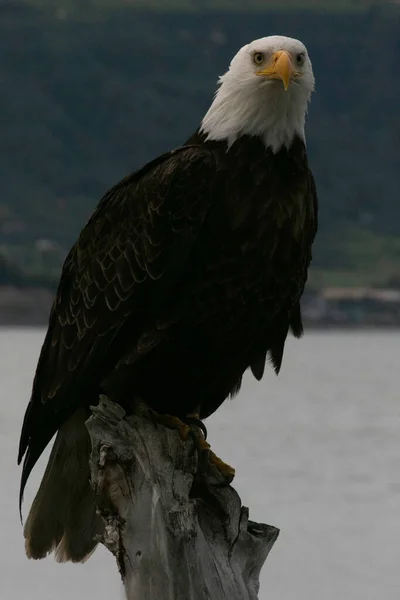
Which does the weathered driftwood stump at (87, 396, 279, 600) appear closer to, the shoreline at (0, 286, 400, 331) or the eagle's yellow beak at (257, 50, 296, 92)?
the eagle's yellow beak at (257, 50, 296, 92)

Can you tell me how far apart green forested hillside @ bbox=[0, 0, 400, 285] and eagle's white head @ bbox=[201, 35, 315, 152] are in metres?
73.5

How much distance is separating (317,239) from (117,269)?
65675 mm

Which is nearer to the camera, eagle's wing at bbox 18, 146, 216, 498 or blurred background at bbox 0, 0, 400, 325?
eagle's wing at bbox 18, 146, 216, 498

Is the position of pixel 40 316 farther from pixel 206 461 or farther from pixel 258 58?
pixel 206 461

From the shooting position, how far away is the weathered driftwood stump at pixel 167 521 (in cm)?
594

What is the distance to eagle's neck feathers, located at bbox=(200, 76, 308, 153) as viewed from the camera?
6973 mm

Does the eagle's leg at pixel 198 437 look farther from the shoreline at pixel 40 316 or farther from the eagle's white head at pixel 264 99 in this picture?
the shoreline at pixel 40 316

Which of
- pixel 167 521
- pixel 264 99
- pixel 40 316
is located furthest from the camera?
pixel 40 316

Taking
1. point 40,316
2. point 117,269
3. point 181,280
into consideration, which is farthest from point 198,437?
point 40,316

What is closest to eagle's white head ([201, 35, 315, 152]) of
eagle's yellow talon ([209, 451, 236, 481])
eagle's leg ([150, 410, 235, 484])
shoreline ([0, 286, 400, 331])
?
eagle's leg ([150, 410, 235, 484])

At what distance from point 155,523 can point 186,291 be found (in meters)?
1.25

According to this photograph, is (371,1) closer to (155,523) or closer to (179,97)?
(179,97)

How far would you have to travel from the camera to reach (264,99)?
22.9ft

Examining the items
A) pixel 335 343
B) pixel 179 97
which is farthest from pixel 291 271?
pixel 179 97
